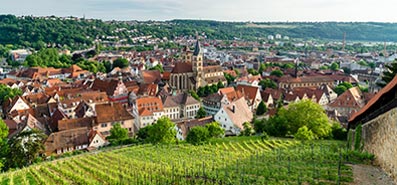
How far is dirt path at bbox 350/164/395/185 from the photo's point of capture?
527 inches

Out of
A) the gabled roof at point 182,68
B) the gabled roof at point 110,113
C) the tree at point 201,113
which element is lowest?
the tree at point 201,113

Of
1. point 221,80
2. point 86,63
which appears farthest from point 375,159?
point 86,63

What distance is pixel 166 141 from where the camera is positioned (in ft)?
106

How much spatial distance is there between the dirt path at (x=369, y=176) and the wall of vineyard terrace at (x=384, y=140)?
249mm

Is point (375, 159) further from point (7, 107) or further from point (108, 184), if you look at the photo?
point (7, 107)

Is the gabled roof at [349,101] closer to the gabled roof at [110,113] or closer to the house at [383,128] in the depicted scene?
the gabled roof at [110,113]

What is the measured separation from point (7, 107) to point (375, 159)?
49329mm

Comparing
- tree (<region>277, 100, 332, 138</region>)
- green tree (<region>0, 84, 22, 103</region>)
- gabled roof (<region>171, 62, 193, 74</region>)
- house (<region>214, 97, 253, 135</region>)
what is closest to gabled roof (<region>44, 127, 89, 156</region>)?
house (<region>214, 97, 253, 135</region>)

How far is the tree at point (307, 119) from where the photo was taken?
3306cm

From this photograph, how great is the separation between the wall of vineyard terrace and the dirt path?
0.25 m

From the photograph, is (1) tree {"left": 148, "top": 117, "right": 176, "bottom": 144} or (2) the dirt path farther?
(1) tree {"left": 148, "top": 117, "right": 176, "bottom": 144}

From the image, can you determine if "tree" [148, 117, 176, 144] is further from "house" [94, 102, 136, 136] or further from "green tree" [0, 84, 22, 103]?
"green tree" [0, 84, 22, 103]

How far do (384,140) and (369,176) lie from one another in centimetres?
150

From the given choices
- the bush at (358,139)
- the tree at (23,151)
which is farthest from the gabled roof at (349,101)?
the tree at (23,151)
